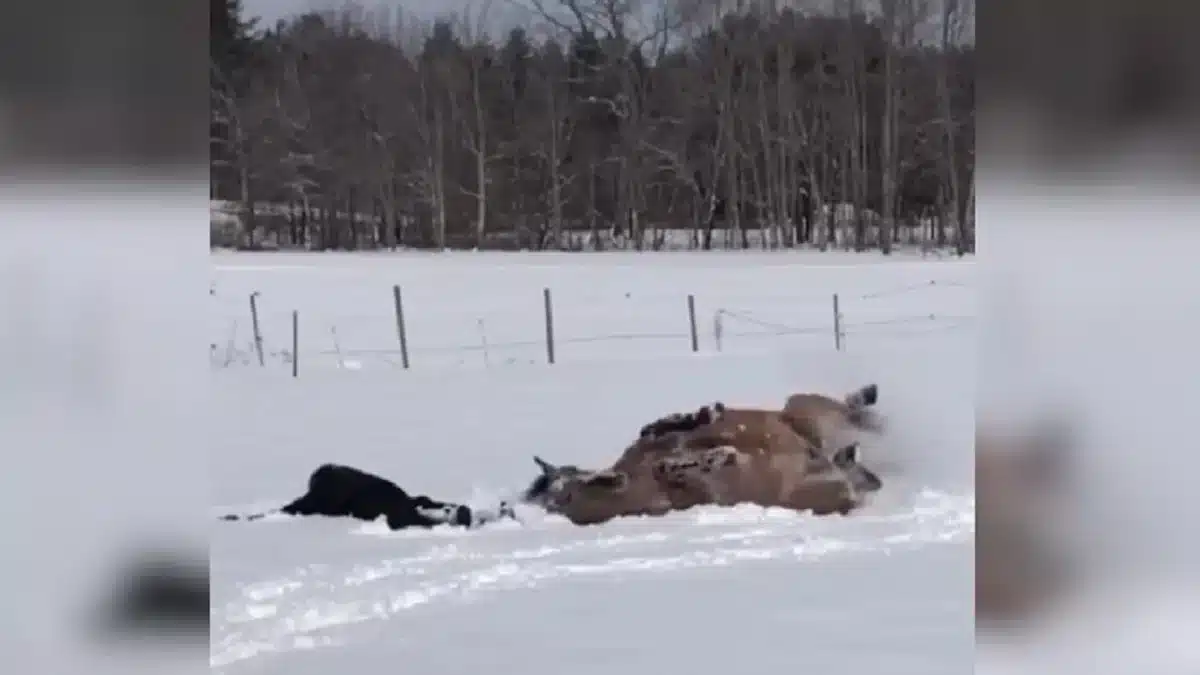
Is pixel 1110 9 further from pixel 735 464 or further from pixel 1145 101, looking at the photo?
pixel 735 464

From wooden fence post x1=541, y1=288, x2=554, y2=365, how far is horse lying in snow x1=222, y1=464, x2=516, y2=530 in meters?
0.28

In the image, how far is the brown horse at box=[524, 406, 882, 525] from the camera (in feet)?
6.55

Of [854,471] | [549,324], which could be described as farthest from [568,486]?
[854,471]

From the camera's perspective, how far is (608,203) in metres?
2.06

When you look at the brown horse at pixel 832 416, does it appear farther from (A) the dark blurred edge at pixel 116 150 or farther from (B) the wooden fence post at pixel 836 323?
(A) the dark blurred edge at pixel 116 150

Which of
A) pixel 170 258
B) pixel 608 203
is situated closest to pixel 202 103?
pixel 170 258

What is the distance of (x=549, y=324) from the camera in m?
2.03

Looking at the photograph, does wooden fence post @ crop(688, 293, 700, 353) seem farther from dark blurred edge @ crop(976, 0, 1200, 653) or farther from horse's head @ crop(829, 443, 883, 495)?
dark blurred edge @ crop(976, 0, 1200, 653)

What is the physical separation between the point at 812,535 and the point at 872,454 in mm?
205

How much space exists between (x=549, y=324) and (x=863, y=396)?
1.88 feet

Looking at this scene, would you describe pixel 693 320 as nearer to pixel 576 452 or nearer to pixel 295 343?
pixel 576 452

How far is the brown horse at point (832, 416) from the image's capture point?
203cm

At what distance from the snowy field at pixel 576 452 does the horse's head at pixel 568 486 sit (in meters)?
Answer: 0.03

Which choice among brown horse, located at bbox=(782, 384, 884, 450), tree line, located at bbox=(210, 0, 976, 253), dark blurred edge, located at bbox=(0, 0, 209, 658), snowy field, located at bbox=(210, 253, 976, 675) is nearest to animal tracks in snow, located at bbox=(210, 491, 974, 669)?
snowy field, located at bbox=(210, 253, 976, 675)
